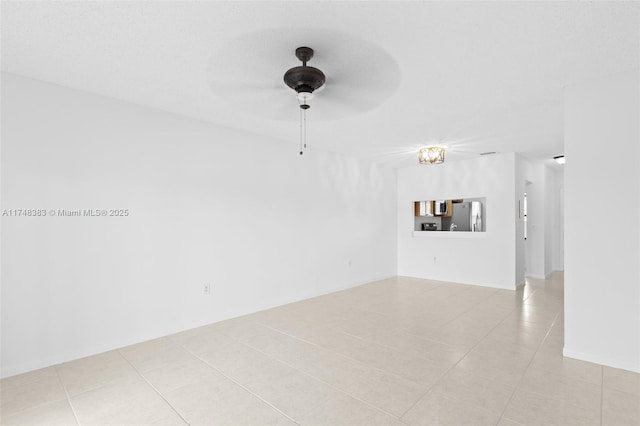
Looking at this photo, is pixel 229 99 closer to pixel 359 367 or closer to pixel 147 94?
pixel 147 94

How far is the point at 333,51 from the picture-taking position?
2174mm

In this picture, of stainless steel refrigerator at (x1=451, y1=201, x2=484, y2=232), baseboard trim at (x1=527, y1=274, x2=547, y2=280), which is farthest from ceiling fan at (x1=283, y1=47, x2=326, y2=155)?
baseboard trim at (x1=527, y1=274, x2=547, y2=280)

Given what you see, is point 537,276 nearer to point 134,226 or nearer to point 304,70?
point 304,70

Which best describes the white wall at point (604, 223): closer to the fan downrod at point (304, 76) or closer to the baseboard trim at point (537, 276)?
the fan downrod at point (304, 76)

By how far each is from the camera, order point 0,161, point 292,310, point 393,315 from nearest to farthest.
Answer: point 0,161 → point 393,315 → point 292,310

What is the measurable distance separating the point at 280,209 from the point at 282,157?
2.58 ft

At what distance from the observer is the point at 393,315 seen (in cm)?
411

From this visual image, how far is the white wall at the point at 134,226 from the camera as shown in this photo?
2.67 m

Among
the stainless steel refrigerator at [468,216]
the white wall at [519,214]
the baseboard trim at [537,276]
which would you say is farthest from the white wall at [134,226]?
the baseboard trim at [537,276]

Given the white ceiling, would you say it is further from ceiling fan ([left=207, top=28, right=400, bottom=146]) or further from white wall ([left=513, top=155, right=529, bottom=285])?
white wall ([left=513, top=155, right=529, bottom=285])

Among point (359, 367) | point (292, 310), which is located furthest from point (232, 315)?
point (359, 367)

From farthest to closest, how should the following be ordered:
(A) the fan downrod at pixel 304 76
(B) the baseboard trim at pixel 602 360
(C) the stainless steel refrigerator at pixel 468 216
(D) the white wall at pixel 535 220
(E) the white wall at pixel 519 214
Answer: (C) the stainless steel refrigerator at pixel 468 216 < (D) the white wall at pixel 535 220 < (E) the white wall at pixel 519 214 < (B) the baseboard trim at pixel 602 360 < (A) the fan downrod at pixel 304 76

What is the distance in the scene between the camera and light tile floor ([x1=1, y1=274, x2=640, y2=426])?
2012 mm

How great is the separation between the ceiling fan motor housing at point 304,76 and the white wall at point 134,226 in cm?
197
